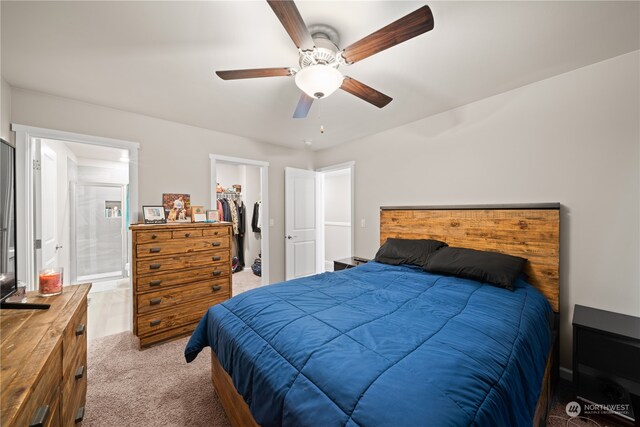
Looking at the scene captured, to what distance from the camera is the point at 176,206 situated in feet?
10.3

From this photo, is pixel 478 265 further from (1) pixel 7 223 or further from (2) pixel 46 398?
(1) pixel 7 223

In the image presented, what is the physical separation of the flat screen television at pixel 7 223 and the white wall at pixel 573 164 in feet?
11.2

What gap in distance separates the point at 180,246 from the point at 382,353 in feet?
7.83

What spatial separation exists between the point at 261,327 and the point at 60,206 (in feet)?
14.4

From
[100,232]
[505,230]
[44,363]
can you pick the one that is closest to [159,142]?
[44,363]

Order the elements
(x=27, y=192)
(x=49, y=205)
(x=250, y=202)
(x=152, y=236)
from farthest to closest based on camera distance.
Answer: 1. (x=250, y=202)
2. (x=49, y=205)
3. (x=152, y=236)
4. (x=27, y=192)

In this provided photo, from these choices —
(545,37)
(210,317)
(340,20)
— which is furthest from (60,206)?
(545,37)

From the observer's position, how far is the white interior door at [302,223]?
4250 millimetres

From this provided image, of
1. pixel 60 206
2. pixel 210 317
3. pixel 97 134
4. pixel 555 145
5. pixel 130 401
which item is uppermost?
pixel 97 134

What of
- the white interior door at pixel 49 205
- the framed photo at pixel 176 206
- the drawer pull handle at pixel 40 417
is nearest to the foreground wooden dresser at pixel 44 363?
the drawer pull handle at pixel 40 417

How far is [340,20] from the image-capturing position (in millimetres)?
1503

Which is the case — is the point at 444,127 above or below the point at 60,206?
above

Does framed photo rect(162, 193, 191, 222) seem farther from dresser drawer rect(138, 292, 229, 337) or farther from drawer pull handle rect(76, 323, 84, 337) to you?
drawer pull handle rect(76, 323, 84, 337)

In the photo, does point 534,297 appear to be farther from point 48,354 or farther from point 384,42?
point 48,354
